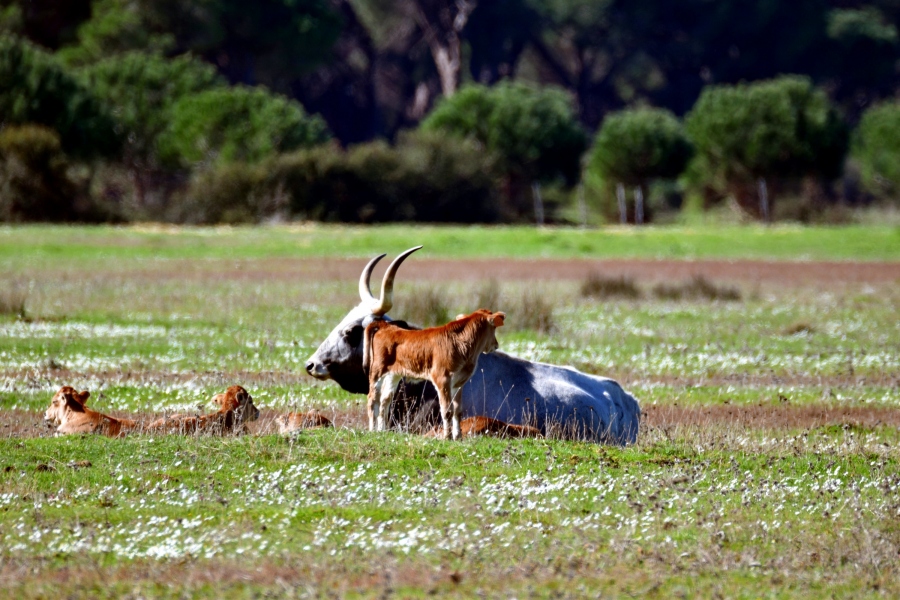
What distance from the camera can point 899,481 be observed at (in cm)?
1047

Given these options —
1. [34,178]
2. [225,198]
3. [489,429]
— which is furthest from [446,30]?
[489,429]

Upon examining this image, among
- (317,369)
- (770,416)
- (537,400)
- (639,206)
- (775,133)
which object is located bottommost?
(770,416)

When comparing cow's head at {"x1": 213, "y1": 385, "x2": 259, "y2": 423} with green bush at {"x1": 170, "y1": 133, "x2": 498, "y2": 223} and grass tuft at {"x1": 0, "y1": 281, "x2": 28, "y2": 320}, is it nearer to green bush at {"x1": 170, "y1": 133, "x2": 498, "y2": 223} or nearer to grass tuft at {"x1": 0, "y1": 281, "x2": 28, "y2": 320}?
grass tuft at {"x1": 0, "y1": 281, "x2": 28, "y2": 320}

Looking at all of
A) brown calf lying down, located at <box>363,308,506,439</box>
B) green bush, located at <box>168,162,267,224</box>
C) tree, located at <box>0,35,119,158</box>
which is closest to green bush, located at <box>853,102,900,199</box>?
green bush, located at <box>168,162,267,224</box>

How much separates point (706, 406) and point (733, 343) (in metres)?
6.94

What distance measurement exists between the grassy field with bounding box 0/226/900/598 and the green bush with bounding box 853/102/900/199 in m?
59.4

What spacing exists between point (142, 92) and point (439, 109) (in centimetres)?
1691

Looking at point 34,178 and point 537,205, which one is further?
point 537,205

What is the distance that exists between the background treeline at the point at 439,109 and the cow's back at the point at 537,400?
4837 centimetres

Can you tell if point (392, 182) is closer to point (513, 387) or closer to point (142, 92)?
point (142, 92)

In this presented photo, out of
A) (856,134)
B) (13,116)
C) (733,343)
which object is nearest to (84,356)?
(733,343)

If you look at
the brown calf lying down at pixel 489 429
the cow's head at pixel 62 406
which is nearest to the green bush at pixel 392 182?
the cow's head at pixel 62 406

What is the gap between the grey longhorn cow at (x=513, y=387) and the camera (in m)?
12.2

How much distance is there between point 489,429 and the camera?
1175 cm
